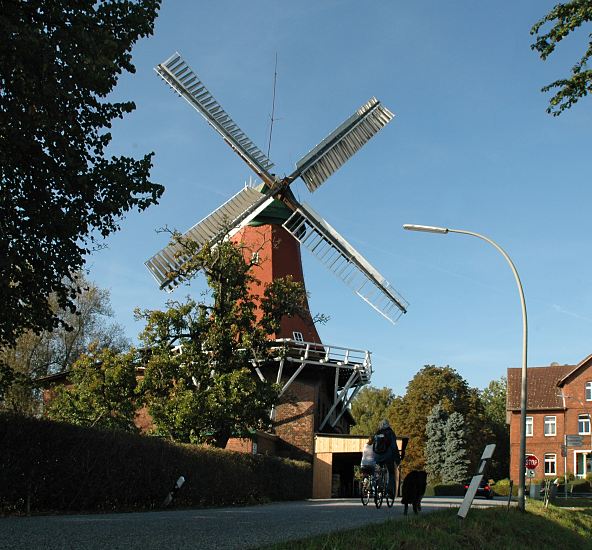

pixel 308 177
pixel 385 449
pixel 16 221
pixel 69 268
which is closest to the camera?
pixel 16 221

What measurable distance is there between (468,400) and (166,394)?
48.3 metres

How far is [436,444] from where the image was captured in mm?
66312

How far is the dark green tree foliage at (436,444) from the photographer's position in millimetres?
→ 65938

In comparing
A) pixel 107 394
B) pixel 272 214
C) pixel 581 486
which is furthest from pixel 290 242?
pixel 581 486

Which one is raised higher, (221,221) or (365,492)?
(221,221)

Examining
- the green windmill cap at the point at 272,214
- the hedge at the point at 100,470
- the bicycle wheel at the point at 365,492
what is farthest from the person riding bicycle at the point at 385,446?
the green windmill cap at the point at 272,214

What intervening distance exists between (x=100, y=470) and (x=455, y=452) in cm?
5363

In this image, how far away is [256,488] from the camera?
25.5m

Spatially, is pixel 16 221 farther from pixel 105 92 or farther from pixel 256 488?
pixel 256 488

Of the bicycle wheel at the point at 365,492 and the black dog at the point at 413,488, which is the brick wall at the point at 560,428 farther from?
the black dog at the point at 413,488

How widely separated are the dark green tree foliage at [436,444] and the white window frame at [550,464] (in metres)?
8.99

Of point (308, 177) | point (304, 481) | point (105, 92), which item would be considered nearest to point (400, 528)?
point (105, 92)

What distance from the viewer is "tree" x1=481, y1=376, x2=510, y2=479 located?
77875 millimetres

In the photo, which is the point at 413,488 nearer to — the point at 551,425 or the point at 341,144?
the point at 341,144
